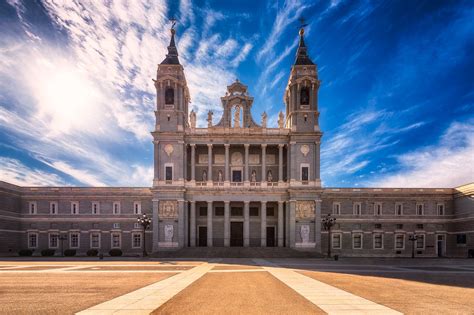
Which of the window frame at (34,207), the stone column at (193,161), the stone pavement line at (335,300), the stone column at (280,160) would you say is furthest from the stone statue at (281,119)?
the window frame at (34,207)

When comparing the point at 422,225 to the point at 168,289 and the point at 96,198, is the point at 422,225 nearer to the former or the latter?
the point at 168,289

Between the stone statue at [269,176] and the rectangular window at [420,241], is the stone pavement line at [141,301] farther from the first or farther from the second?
the rectangular window at [420,241]

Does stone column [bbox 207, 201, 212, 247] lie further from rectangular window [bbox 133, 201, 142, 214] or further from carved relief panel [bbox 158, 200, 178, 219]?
rectangular window [bbox 133, 201, 142, 214]

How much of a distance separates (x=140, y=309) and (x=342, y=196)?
158ft

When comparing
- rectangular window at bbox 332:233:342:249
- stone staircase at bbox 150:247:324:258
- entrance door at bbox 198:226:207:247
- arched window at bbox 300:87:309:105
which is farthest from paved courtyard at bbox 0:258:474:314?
arched window at bbox 300:87:309:105

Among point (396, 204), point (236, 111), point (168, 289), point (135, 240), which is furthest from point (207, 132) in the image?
point (168, 289)

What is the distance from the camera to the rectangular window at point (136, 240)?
52.4 m

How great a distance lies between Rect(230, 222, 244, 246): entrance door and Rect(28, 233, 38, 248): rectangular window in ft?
107

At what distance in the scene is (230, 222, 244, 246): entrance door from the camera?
5217 centimetres

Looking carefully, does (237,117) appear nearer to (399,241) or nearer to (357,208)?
(357,208)

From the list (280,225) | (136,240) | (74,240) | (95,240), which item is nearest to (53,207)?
(74,240)

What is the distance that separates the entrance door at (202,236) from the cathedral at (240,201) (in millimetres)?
176

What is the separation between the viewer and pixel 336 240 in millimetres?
52875

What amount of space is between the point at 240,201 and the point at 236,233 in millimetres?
5755
